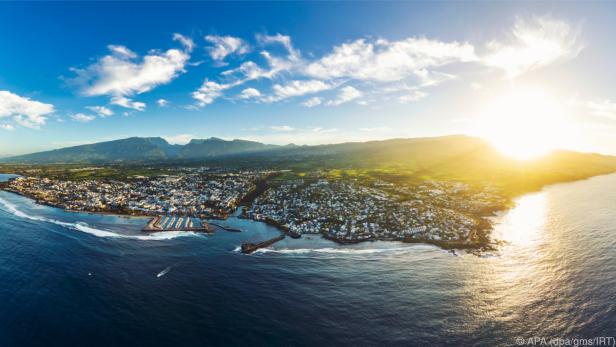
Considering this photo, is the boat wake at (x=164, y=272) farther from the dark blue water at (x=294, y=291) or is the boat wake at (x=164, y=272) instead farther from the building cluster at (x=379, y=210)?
the building cluster at (x=379, y=210)

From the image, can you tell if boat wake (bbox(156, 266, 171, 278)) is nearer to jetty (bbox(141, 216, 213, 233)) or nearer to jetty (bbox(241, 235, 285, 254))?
jetty (bbox(241, 235, 285, 254))

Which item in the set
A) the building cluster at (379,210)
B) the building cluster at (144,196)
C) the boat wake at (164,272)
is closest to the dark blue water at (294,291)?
the boat wake at (164,272)

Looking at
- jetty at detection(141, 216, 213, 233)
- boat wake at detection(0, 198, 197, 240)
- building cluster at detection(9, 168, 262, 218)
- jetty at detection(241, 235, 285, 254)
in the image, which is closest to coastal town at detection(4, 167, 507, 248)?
building cluster at detection(9, 168, 262, 218)

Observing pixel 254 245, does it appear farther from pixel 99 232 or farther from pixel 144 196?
pixel 144 196

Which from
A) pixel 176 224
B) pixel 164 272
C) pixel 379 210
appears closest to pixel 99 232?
pixel 176 224

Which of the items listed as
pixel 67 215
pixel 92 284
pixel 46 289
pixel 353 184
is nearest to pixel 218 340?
pixel 92 284

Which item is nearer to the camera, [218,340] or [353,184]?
[218,340]

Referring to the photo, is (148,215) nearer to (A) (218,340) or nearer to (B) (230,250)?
(B) (230,250)
